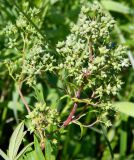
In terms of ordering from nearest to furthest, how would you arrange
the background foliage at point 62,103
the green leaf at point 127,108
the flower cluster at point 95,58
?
the flower cluster at point 95,58
the green leaf at point 127,108
the background foliage at point 62,103

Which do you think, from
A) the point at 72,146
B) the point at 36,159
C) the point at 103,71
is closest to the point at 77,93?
the point at 103,71

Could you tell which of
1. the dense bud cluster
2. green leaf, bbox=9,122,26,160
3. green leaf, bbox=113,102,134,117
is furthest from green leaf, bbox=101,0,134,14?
green leaf, bbox=9,122,26,160

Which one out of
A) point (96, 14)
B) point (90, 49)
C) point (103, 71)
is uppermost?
point (96, 14)

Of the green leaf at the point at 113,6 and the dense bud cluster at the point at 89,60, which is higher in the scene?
the green leaf at the point at 113,6

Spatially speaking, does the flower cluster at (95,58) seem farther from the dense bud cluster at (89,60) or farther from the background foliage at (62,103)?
the background foliage at (62,103)

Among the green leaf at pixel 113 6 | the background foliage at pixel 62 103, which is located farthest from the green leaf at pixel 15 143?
the green leaf at pixel 113 6

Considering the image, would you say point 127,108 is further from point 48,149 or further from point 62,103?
point 48,149

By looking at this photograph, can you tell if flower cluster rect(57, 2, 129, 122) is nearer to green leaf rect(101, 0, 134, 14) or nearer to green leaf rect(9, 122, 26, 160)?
green leaf rect(9, 122, 26, 160)

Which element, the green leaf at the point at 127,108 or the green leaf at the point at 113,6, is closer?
the green leaf at the point at 127,108

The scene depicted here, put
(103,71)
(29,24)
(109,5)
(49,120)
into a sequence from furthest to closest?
1. (109,5)
2. (29,24)
3. (103,71)
4. (49,120)

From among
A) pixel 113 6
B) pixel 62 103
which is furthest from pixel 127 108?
pixel 113 6

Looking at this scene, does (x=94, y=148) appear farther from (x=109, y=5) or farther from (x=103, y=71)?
(x=103, y=71)
